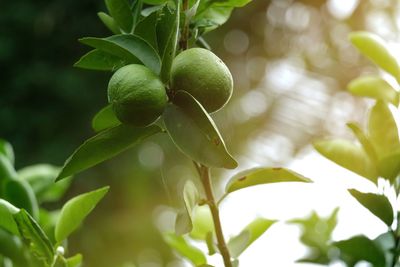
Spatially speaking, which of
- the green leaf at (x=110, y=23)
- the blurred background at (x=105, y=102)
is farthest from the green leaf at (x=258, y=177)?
the blurred background at (x=105, y=102)

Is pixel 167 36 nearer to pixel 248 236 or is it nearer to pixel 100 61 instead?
pixel 100 61

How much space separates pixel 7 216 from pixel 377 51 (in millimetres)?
305

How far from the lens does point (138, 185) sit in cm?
387

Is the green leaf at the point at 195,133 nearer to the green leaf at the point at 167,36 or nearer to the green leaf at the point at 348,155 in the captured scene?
the green leaf at the point at 167,36

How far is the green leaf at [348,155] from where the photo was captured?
0.49 m

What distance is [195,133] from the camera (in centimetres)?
40

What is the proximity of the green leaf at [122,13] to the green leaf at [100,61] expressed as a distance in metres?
0.03

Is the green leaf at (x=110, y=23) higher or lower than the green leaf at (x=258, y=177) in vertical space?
higher

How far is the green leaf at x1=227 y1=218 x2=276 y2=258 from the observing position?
510mm

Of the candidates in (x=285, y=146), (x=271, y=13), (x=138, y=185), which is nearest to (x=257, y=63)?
(x=271, y=13)

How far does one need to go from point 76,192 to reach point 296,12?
181cm

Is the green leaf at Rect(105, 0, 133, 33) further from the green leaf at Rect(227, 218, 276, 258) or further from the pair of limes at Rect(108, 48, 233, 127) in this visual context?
the green leaf at Rect(227, 218, 276, 258)

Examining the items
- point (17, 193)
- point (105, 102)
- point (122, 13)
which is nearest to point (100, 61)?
point (122, 13)

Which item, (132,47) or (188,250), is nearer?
(132,47)
